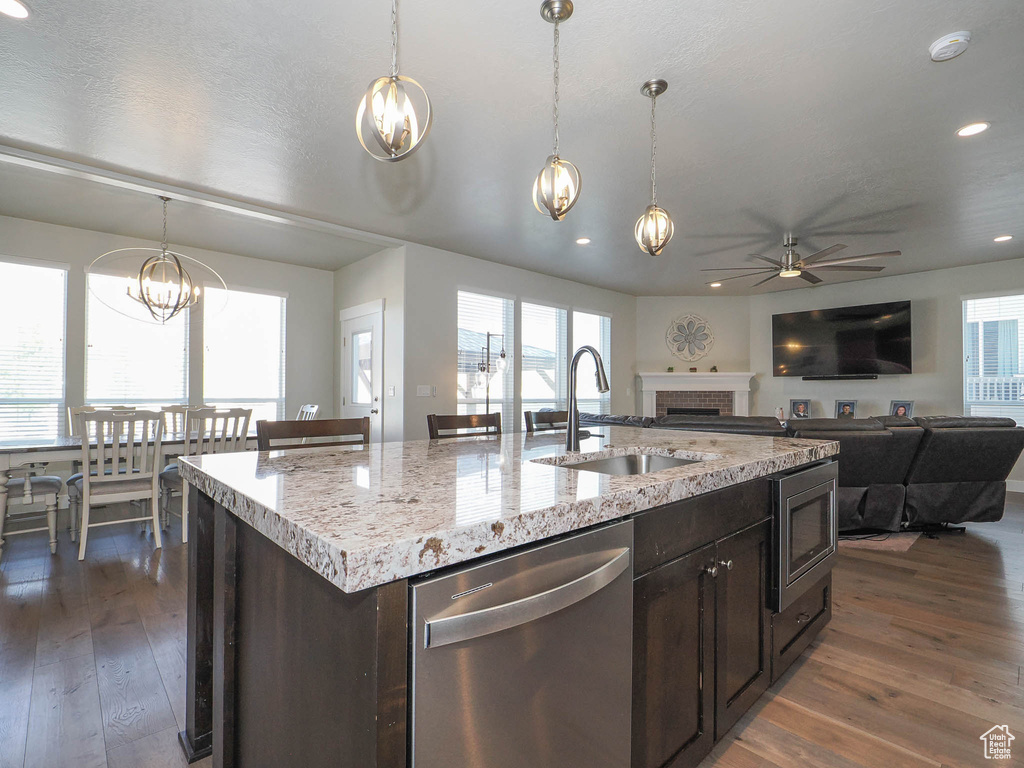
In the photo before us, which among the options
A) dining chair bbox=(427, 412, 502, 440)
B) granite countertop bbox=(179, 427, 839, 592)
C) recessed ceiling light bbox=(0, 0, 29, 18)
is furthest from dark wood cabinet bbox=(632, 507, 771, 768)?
recessed ceiling light bbox=(0, 0, 29, 18)

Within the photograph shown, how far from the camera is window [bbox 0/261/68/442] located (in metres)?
4.31

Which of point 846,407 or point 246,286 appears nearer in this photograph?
point 246,286

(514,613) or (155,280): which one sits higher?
(155,280)

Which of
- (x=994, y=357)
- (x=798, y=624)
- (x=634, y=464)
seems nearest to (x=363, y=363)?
(x=634, y=464)

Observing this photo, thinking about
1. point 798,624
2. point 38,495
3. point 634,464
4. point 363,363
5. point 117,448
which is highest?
point 363,363

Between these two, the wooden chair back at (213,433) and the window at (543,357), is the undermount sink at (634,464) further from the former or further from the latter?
the window at (543,357)

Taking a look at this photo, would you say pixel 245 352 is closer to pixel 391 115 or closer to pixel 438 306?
pixel 438 306

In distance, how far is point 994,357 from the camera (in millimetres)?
5688

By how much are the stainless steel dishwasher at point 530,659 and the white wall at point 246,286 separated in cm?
554

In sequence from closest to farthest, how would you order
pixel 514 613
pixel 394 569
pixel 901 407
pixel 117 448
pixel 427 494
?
pixel 394 569
pixel 514 613
pixel 427 494
pixel 117 448
pixel 901 407

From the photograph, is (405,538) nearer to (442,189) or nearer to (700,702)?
(700,702)

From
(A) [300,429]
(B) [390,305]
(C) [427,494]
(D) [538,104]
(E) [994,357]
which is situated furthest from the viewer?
(E) [994,357]

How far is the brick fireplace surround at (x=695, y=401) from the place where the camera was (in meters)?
7.54

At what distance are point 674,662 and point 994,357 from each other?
6.87m
